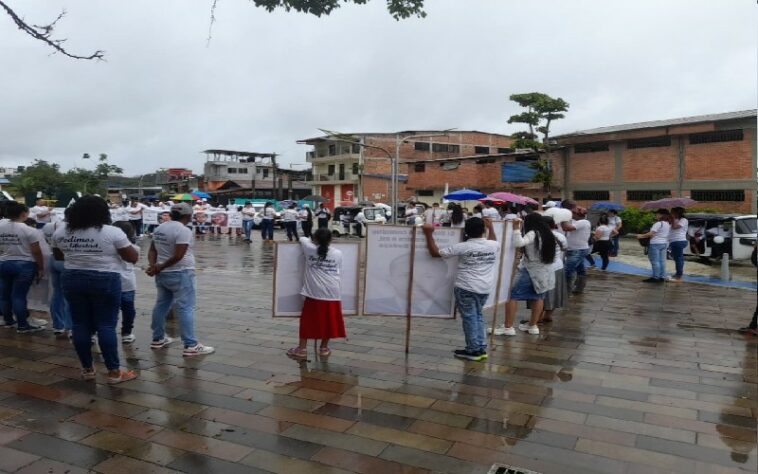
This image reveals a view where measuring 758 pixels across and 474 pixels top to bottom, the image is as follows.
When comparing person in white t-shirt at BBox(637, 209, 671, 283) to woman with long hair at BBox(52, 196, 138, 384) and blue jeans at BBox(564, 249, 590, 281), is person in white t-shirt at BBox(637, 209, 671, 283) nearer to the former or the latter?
blue jeans at BBox(564, 249, 590, 281)

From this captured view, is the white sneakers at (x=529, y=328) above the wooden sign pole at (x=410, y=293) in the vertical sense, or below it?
below

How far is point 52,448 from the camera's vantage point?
3520 mm

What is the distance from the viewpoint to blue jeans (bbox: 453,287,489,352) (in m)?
5.50

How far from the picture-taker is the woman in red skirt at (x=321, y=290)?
17.5 ft

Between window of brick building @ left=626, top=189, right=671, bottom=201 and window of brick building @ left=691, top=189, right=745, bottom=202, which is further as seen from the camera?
window of brick building @ left=626, top=189, right=671, bottom=201

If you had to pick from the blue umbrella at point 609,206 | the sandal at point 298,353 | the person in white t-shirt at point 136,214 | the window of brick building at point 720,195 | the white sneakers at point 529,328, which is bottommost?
the sandal at point 298,353

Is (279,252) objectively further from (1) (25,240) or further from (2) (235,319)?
(1) (25,240)

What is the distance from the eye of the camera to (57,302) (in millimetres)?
6410

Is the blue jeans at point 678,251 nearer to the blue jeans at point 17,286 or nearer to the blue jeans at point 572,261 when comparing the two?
the blue jeans at point 572,261

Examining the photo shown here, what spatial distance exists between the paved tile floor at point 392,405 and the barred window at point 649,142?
79.6 feet

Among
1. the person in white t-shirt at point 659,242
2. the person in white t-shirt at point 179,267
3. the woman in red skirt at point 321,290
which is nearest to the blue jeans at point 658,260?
the person in white t-shirt at point 659,242

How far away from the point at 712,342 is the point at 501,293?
7.76 ft

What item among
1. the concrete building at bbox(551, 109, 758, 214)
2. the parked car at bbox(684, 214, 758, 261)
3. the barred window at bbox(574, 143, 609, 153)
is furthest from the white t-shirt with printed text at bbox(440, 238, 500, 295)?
the barred window at bbox(574, 143, 609, 153)

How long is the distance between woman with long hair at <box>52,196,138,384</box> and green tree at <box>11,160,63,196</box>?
159 feet
